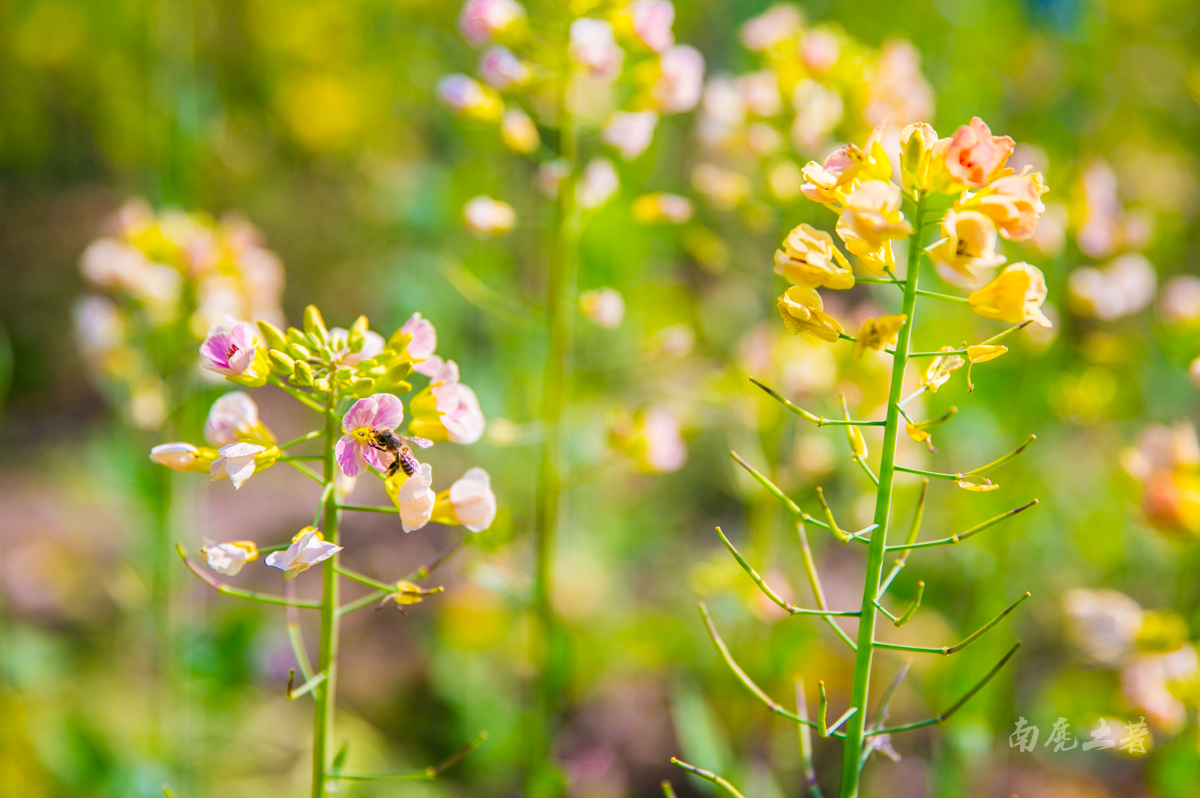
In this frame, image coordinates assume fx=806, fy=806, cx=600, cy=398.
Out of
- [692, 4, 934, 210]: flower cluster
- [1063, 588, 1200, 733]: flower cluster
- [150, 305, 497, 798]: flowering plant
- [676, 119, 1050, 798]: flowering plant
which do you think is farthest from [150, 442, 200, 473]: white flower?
[1063, 588, 1200, 733]: flower cluster

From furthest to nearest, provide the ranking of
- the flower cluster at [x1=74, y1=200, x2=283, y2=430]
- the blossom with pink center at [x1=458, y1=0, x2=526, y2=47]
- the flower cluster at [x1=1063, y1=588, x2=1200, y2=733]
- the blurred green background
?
the blurred green background → the flower cluster at [x1=74, y1=200, x2=283, y2=430] → the blossom with pink center at [x1=458, y1=0, x2=526, y2=47] → the flower cluster at [x1=1063, y1=588, x2=1200, y2=733]

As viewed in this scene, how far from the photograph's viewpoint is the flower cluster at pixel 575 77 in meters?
1.34

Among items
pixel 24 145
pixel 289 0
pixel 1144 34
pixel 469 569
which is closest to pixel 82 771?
pixel 469 569

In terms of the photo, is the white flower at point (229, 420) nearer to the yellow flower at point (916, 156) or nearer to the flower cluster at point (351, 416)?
the flower cluster at point (351, 416)

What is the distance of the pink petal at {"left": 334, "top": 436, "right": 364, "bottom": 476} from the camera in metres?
0.77

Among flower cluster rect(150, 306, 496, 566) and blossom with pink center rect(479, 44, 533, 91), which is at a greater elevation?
blossom with pink center rect(479, 44, 533, 91)

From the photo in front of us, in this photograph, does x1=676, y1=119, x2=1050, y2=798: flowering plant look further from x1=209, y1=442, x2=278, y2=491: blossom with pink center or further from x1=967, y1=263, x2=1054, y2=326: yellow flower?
x1=209, y1=442, x2=278, y2=491: blossom with pink center

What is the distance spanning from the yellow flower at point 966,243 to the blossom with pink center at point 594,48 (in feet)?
2.51

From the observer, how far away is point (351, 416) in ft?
2.51

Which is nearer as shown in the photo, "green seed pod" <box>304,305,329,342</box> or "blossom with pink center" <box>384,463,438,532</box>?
"blossom with pink center" <box>384,463,438,532</box>

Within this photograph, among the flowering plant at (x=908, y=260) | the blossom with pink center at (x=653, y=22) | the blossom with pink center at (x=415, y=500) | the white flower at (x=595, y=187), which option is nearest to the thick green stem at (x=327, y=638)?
the blossom with pink center at (x=415, y=500)

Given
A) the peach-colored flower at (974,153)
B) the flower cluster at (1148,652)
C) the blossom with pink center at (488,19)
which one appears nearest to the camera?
the peach-colored flower at (974,153)

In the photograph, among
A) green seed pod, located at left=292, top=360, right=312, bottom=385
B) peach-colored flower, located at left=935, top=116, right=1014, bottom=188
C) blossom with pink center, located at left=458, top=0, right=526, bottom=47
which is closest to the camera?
peach-colored flower, located at left=935, top=116, right=1014, bottom=188

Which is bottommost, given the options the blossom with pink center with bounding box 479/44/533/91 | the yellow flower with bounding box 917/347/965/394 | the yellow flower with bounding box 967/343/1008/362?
the yellow flower with bounding box 917/347/965/394
